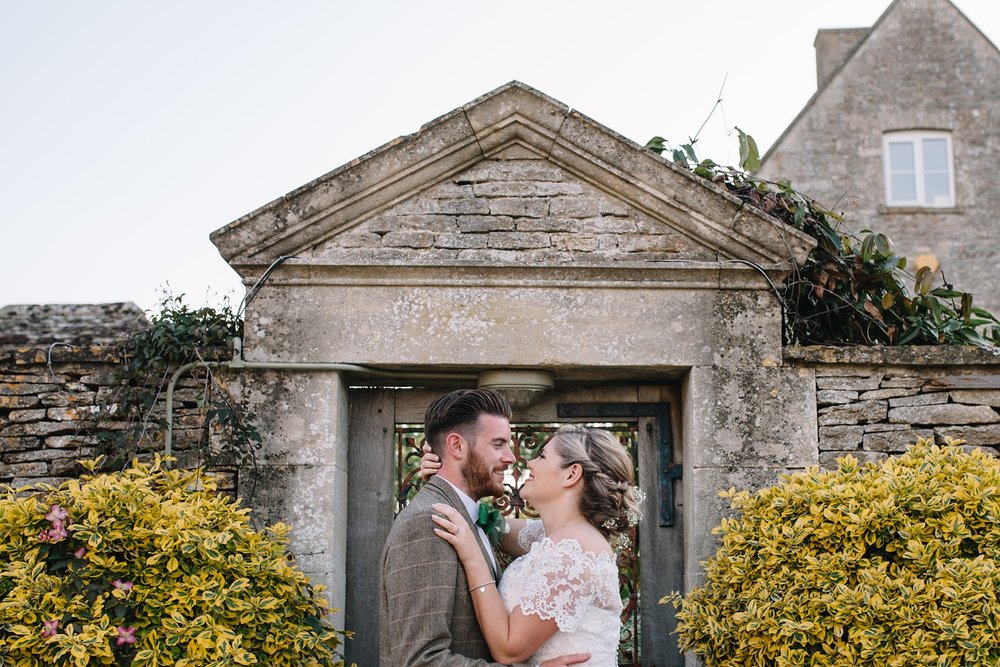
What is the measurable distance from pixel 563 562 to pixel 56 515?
6.27 ft

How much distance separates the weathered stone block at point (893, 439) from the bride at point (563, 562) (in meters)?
1.31

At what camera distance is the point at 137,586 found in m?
3.99

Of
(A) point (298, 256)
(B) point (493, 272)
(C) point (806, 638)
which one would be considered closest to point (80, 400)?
(A) point (298, 256)

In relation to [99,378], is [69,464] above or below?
below

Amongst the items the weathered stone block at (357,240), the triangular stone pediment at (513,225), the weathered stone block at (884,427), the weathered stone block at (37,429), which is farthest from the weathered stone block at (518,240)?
the weathered stone block at (37,429)

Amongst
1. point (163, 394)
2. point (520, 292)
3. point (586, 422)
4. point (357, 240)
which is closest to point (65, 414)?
point (163, 394)

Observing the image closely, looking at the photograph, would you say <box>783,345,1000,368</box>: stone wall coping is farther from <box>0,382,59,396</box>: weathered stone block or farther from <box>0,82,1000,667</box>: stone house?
<box>0,382,59,396</box>: weathered stone block

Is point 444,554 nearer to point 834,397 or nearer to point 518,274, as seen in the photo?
point 518,274

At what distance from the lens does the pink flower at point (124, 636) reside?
3.87 meters

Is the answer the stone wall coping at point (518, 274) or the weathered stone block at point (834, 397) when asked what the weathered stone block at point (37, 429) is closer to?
the stone wall coping at point (518, 274)

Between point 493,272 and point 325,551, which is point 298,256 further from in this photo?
point 325,551

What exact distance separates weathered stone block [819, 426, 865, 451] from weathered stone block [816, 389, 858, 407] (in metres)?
0.12

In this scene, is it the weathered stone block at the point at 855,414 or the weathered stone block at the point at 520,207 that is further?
the weathered stone block at the point at 520,207

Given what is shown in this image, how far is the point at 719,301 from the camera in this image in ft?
16.4
